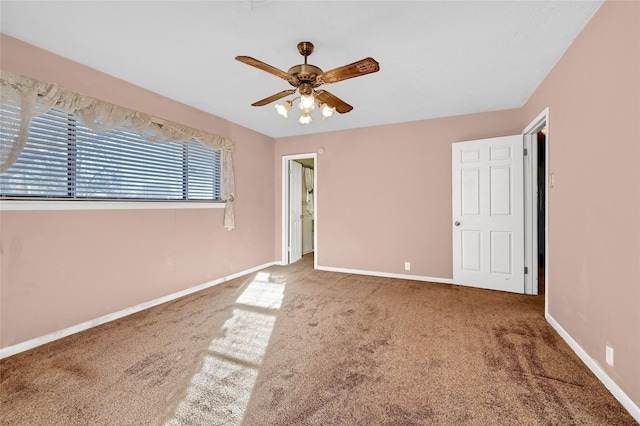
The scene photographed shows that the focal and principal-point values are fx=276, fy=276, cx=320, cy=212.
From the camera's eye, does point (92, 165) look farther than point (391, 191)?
No

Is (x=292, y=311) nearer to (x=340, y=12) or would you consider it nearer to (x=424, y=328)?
(x=424, y=328)

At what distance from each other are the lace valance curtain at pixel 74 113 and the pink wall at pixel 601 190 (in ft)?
12.8

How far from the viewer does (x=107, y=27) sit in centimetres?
207

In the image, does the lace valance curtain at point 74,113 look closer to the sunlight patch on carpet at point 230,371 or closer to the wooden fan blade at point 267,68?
the wooden fan blade at point 267,68

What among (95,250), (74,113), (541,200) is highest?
(74,113)

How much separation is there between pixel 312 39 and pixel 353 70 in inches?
23.6

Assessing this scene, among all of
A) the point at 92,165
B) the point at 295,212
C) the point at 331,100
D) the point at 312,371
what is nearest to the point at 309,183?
the point at 295,212

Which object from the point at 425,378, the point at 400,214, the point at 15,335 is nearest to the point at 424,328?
the point at 425,378

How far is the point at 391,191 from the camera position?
443 cm

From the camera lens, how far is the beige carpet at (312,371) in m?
1.54

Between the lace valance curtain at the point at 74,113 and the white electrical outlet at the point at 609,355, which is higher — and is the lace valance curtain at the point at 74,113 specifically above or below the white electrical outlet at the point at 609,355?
above

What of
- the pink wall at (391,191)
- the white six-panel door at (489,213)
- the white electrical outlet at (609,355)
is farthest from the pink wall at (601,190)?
the pink wall at (391,191)

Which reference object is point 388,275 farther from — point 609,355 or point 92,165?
point 92,165

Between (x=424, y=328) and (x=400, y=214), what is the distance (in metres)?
2.08
